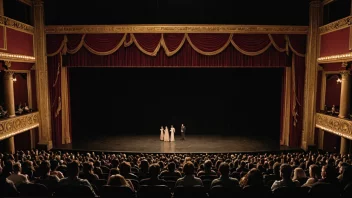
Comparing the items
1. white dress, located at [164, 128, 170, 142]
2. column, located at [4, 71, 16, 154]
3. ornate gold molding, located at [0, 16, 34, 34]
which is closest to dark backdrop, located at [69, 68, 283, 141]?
white dress, located at [164, 128, 170, 142]

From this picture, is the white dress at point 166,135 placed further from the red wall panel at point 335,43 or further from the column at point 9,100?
the red wall panel at point 335,43

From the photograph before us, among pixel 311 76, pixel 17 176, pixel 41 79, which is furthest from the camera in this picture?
pixel 41 79

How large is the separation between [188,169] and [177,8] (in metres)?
10.2

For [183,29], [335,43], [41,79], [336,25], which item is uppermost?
[183,29]

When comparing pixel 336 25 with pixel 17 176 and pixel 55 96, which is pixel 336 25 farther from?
pixel 55 96

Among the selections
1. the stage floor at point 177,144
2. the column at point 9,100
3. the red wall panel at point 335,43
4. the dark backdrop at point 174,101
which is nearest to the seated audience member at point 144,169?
the stage floor at point 177,144

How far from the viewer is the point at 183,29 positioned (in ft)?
42.8

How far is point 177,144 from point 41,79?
24.6 feet

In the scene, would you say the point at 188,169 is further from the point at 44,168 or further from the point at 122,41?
the point at 122,41

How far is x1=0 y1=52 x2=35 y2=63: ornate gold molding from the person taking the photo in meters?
10.9

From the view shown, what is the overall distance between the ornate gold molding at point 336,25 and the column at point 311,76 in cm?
42

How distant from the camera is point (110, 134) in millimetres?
17016

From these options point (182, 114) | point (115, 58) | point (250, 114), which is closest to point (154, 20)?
point (115, 58)

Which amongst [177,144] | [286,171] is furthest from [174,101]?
[286,171]
